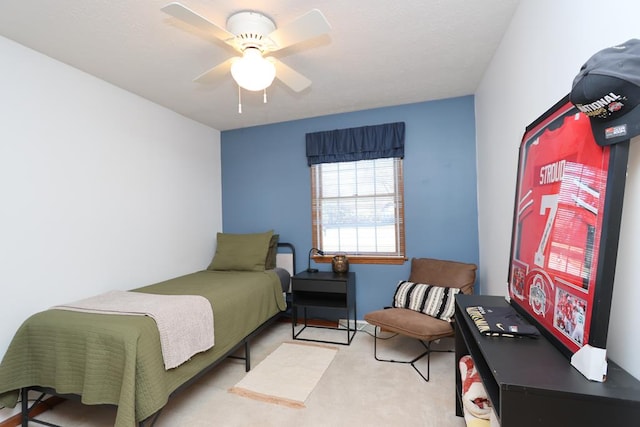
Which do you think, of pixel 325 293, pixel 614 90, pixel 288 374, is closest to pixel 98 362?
pixel 288 374

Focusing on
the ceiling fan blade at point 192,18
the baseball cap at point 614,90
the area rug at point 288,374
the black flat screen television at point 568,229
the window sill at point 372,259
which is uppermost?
the ceiling fan blade at point 192,18

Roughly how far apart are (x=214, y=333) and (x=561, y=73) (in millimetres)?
2544

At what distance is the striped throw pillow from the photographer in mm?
2527

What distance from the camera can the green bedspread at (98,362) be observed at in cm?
160

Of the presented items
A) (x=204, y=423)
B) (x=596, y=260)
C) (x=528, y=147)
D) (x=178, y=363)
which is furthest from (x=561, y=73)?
(x=204, y=423)

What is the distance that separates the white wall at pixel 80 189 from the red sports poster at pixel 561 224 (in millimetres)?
2991

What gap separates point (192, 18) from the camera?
147cm

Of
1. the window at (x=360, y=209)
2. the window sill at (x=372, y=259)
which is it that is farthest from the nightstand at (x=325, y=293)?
the window at (x=360, y=209)

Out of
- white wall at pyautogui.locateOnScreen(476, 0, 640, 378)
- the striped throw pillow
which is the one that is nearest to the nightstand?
the striped throw pillow

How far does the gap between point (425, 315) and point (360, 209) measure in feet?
4.57

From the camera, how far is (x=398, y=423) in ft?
6.11

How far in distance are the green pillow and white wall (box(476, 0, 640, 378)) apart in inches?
89.4

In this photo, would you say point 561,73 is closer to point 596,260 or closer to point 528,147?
point 528,147

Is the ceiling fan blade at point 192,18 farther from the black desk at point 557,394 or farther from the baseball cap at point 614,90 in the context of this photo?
the black desk at point 557,394
